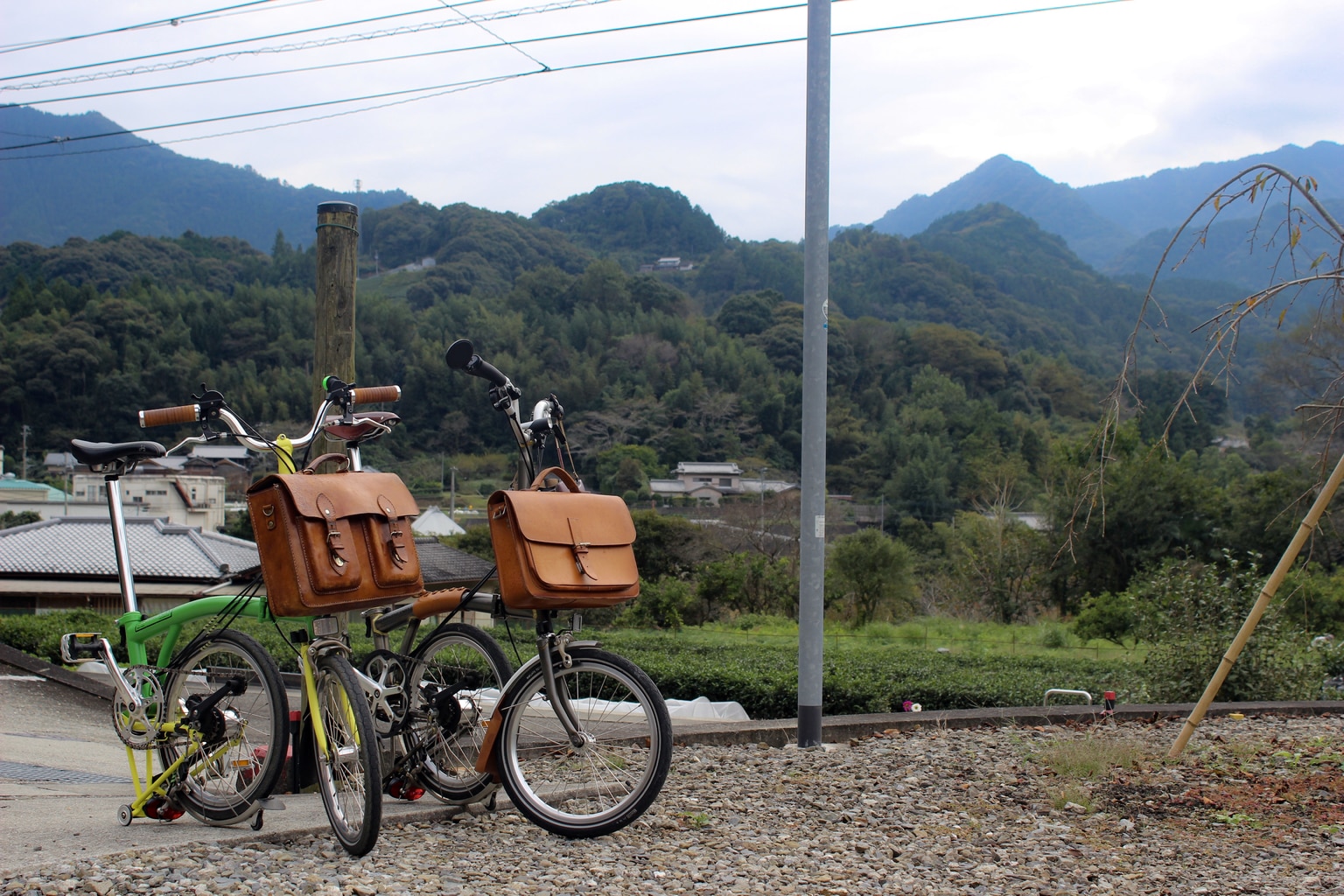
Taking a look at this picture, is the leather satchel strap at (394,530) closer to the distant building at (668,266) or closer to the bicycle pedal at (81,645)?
the bicycle pedal at (81,645)

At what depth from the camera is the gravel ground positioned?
2922mm

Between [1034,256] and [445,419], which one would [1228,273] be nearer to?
[1034,256]

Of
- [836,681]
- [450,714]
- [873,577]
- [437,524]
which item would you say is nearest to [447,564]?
[873,577]

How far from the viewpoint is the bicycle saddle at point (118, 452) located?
11.7 ft

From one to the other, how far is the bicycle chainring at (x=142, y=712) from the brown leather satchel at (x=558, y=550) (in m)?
1.25

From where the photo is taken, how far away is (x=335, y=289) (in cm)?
500

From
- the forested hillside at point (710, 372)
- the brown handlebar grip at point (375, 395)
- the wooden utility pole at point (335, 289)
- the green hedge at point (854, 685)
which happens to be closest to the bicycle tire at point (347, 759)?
the brown handlebar grip at point (375, 395)

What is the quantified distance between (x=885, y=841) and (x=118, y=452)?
9.50ft

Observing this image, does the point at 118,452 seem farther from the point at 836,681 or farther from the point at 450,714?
the point at 836,681

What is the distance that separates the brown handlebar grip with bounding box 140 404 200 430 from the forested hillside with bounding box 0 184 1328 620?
26.0 metres

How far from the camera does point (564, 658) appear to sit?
335 cm

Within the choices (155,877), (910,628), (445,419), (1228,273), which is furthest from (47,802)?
(1228,273)

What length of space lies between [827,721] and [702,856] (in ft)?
9.60

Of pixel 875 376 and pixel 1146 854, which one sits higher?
pixel 875 376
